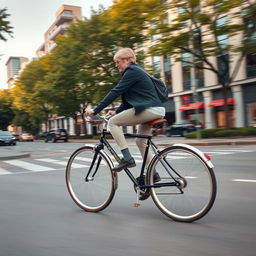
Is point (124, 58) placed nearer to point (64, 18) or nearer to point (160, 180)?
point (160, 180)

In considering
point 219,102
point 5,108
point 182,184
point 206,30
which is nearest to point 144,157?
point 182,184

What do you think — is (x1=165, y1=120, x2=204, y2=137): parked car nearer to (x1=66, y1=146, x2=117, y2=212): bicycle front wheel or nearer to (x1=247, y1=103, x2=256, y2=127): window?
(x1=247, y1=103, x2=256, y2=127): window

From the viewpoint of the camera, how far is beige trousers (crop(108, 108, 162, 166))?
378 centimetres

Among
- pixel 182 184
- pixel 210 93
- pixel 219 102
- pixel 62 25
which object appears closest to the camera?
pixel 182 184

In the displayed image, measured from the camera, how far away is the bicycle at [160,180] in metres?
3.40

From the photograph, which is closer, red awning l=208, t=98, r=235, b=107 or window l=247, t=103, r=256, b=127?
window l=247, t=103, r=256, b=127

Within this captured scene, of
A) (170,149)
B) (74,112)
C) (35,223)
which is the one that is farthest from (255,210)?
(74,112)

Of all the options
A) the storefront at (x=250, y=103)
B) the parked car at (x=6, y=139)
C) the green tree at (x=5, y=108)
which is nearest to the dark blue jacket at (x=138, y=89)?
the storefront at (x=250, y=103)

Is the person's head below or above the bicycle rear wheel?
above

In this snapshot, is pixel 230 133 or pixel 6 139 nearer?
pixel 230 133

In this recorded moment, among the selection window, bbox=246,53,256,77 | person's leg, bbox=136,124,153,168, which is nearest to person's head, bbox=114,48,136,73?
person's leg, bbox=136,124,153,168

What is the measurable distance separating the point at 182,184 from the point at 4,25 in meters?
12.4

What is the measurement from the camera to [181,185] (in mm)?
3553

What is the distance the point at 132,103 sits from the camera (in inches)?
148
